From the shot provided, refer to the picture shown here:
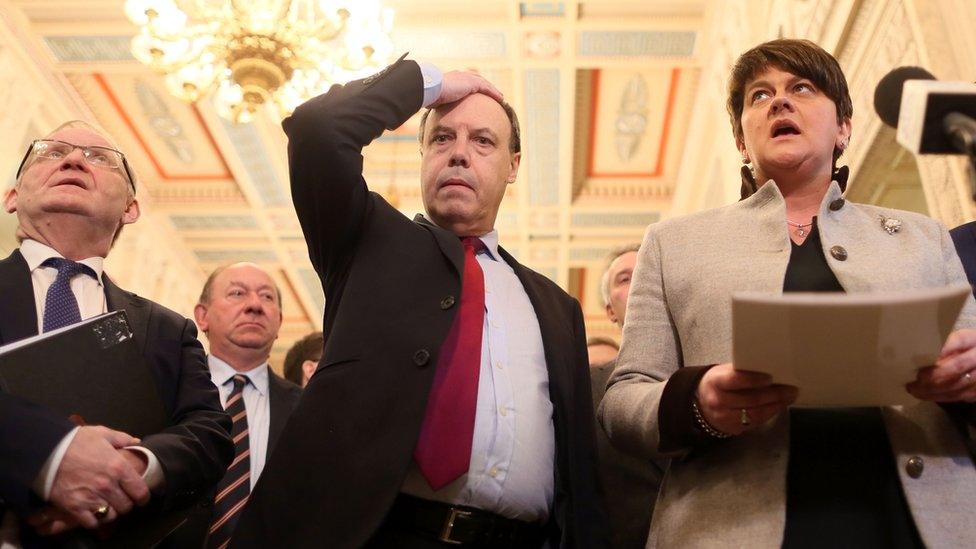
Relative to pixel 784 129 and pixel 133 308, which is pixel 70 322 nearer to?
pixel 133 308

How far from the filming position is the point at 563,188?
9336mm

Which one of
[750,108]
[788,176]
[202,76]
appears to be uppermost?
[202,76]

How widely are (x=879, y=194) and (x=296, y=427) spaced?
380cm

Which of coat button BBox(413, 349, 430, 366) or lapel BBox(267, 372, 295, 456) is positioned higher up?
lapel BBox(267, 372, 295, 456)

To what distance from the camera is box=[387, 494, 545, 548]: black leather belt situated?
1.46 meters

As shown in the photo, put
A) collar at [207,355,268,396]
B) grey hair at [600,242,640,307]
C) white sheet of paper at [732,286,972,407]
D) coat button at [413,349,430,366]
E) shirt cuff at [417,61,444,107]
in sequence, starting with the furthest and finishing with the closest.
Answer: grey hair at [600,242,640,307] < collar at [207,355,268,396] < shirt cuff at [417,61,444,107] < coat button at [413,349,430,366] < white sheet of paper at [732,286,972,407]

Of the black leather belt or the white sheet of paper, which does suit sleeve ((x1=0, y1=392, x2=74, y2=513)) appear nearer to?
the black leather belt

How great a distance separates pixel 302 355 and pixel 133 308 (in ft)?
6.87

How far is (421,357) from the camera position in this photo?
154 cm

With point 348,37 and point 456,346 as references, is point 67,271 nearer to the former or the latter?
point 456,346

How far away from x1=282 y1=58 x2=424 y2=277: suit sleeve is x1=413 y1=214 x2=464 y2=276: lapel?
0.16m

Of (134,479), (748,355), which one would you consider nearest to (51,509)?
(134,479)

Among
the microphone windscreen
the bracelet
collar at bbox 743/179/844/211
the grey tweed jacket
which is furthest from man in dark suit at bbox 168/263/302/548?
the microphone windscreen

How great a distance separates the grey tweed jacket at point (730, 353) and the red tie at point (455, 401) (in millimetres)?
250
